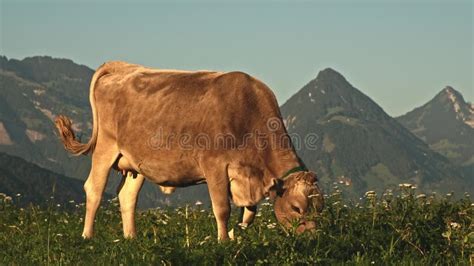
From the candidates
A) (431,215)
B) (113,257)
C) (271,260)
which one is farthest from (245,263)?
(431,215)

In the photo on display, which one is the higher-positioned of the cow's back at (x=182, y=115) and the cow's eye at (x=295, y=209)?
the cow's back at (x=182, y=115)

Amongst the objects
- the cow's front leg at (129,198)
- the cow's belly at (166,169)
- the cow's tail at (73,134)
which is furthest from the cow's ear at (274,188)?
the cow's tail at (73,134)

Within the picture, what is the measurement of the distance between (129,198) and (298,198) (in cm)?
442

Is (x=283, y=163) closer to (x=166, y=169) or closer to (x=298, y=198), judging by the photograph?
(x=298, y=198)

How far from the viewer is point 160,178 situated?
44.8ft

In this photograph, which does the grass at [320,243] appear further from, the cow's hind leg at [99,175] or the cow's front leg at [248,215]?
the cow's hind leg at [99,175]

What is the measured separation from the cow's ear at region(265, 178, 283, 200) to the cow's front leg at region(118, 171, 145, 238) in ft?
11.3

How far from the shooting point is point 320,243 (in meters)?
10.4

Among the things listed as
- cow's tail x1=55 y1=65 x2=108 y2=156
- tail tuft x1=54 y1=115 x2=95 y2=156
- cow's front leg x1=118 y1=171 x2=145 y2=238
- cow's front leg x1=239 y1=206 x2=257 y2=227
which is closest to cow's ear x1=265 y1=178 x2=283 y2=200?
cow's front leg x1=239 y1=206 x2=257 y2=227

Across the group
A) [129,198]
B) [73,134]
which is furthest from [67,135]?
[129,198]

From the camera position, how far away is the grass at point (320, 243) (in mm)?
9547

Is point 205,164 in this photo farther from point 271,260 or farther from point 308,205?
point 271,260

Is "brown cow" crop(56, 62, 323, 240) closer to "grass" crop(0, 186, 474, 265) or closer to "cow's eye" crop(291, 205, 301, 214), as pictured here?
"cow's eye" crop(291, 205, 301, 214)

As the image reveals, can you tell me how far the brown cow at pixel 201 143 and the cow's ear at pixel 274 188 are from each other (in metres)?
0.02
